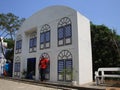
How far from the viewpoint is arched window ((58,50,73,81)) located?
15016 mm

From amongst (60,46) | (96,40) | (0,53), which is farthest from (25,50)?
(0,53)

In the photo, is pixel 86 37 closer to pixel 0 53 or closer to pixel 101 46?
pixel 101 46

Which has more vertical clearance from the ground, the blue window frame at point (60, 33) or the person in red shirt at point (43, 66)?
the blue window frame at point (60, 33)

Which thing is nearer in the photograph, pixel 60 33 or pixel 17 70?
pixel 60 33

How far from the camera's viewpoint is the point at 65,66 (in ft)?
51.0

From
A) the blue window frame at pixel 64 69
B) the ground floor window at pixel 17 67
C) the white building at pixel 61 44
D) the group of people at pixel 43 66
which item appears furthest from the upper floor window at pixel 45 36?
the ground floor window at pixel 17 67

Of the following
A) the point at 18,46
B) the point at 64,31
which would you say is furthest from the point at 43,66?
the point at 18,46

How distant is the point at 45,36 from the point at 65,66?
14.8 feet

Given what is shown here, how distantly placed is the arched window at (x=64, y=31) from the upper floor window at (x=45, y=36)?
5.59 feet

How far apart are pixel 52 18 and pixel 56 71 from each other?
5396 millimetres

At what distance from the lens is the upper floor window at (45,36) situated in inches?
712

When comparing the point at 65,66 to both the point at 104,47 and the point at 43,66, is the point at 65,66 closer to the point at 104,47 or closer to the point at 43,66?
the point at 43,66

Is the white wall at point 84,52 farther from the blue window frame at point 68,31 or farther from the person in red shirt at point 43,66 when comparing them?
the person in red shirt at point 43,66

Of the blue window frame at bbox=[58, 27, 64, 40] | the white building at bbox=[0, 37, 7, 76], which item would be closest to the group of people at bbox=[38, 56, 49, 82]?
the blue window frame at bbox=[58, 27, 64, 40]
